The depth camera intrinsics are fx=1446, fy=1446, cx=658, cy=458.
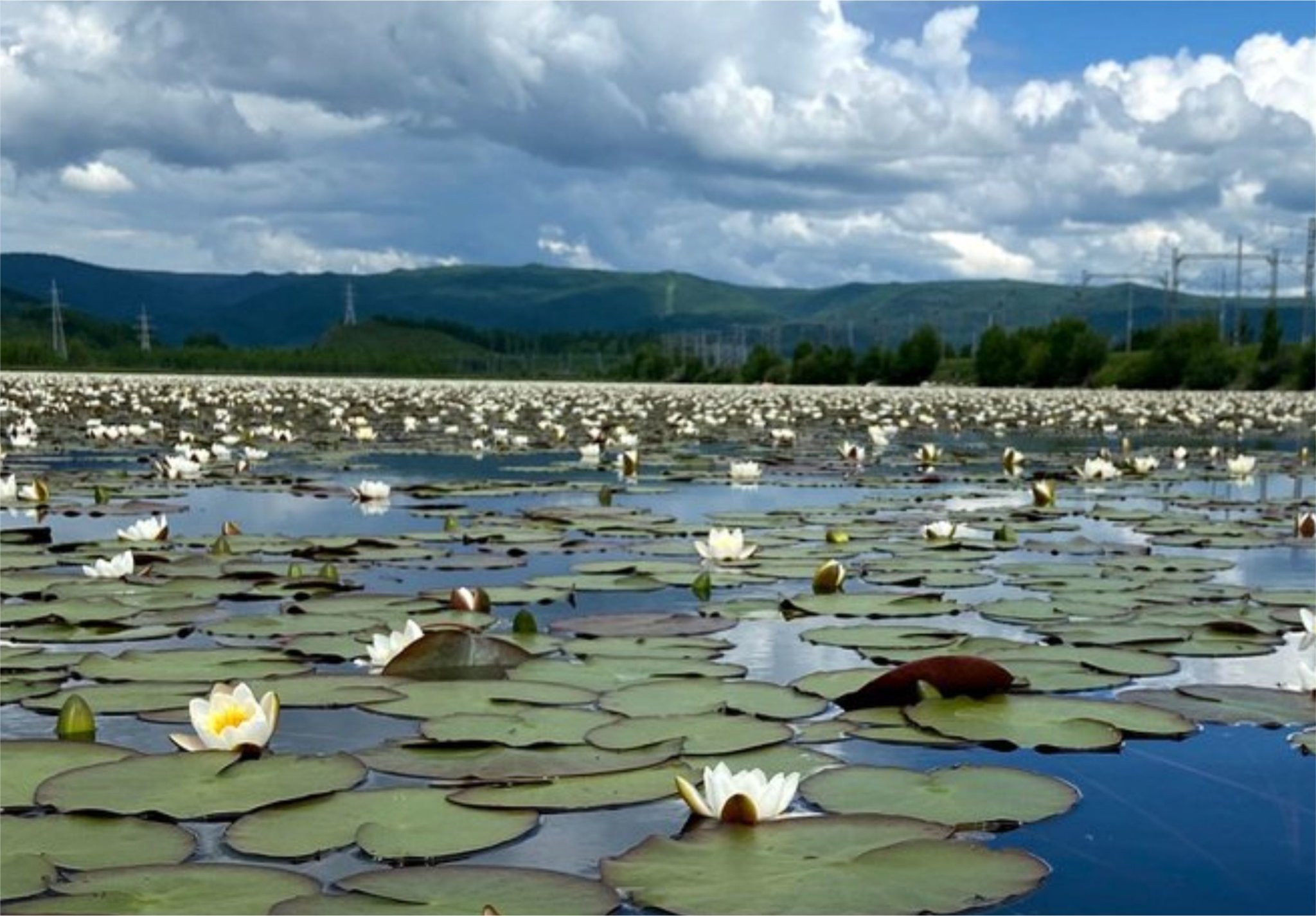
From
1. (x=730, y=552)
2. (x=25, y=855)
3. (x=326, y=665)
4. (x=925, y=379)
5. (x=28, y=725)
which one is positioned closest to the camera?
(x=25, y=855)

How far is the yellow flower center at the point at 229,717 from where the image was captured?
242 centimetres

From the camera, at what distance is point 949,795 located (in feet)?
7.16

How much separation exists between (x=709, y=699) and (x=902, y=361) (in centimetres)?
5214

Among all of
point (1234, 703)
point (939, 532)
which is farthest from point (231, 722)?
point (939, 532)

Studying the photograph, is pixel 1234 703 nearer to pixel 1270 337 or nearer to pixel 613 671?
pixel 613 671

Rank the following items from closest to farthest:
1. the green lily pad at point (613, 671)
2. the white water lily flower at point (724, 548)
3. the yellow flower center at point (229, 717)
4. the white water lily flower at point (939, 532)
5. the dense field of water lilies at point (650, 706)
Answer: the dense field of water lilies at point (650, 706) < the yellow flower center at point (229, 717) < the green lily pad at point (613, 671) < the white water lily flower at point (724, 548) < the white water lily flower at point (939, 532)

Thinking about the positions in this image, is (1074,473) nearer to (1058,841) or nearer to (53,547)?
(53,547)

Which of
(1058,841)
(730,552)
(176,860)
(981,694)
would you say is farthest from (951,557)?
(176,860)

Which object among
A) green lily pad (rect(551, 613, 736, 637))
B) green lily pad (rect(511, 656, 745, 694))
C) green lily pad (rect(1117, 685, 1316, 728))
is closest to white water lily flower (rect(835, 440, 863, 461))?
green lily pad (rect(551, 613, 736, 637))

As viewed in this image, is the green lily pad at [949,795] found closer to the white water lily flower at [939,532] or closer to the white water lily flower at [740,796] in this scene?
the white water lily flower at [740,796]

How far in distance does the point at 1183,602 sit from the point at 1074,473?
532 cm

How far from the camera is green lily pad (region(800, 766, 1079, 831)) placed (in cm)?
209

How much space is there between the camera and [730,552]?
4.78 meters

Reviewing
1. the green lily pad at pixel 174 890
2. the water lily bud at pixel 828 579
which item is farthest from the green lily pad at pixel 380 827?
the water lily bud at pixel 828 579
